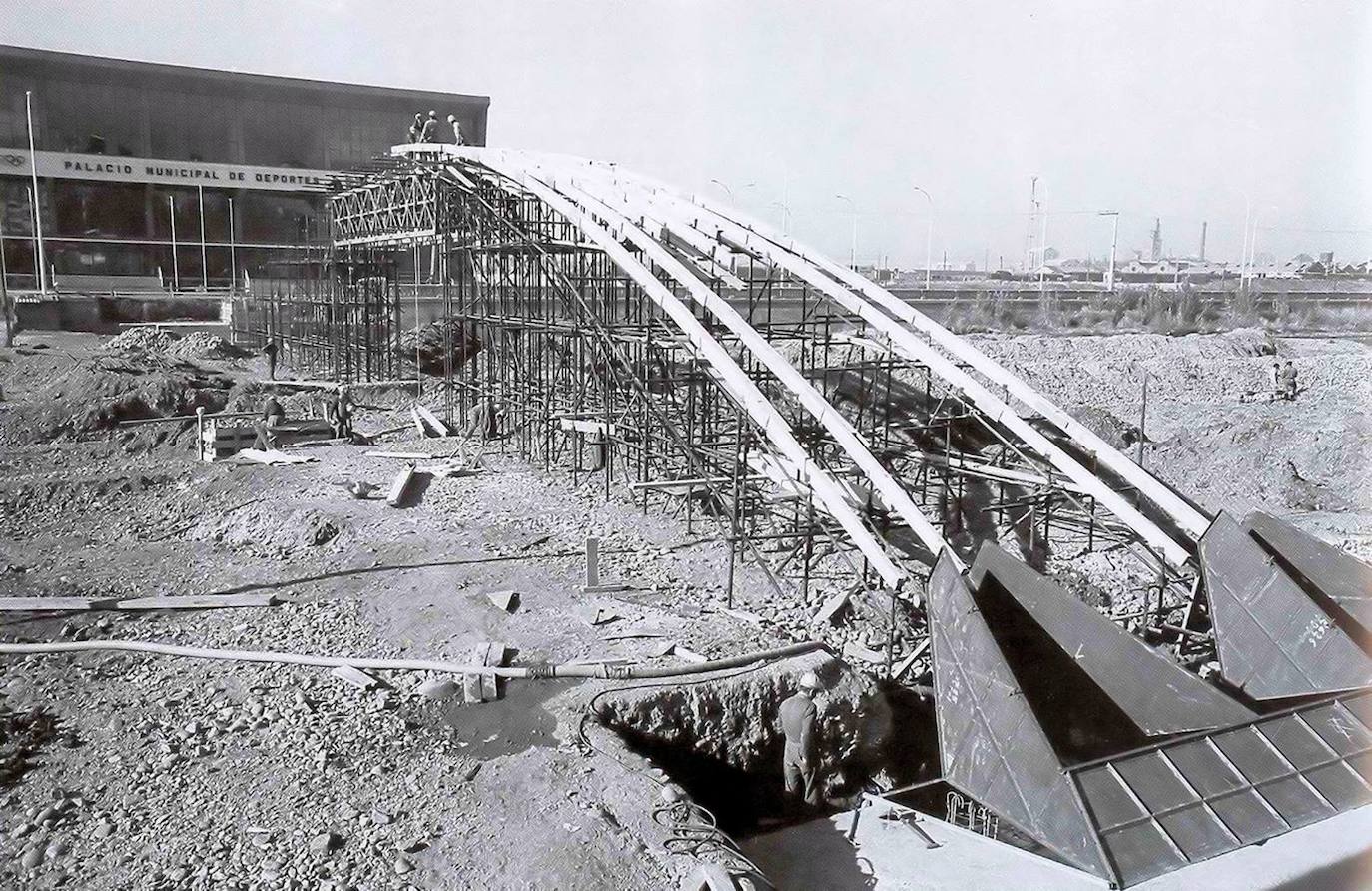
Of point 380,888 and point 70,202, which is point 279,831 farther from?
point 70,202

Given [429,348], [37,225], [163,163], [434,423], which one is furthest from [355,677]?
[163,163]

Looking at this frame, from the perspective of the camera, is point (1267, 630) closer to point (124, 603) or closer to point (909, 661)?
point (909, 661)

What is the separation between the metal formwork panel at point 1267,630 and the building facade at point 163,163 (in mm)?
41716

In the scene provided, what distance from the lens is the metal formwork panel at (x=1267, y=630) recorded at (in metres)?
11.1

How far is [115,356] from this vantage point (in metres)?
28.2

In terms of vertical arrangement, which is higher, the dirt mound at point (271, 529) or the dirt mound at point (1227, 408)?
the dirt mound at point (1227, 408)

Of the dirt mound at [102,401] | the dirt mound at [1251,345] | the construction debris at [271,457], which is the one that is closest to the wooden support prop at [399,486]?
the construction debris at [271,457]

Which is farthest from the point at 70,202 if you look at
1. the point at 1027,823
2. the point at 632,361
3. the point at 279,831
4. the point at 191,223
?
the point at 1027,823

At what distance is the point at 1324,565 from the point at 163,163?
5209 cm

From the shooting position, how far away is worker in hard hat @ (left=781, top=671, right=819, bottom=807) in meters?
10.3

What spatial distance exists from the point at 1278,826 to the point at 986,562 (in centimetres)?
421

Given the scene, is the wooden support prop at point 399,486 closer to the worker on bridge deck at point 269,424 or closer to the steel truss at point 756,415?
the steel truss at point 756,415

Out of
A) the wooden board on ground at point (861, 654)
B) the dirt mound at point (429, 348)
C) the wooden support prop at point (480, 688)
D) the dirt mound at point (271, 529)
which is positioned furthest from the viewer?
the dirt mound at point (429, 348)

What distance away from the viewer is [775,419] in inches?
551
